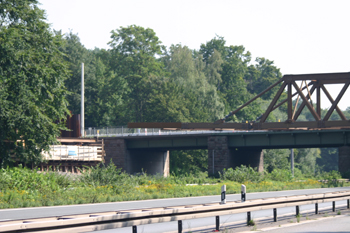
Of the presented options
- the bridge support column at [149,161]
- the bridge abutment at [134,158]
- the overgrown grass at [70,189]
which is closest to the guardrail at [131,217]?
the overgrown grass at [70,189]

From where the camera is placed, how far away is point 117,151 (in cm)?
6259

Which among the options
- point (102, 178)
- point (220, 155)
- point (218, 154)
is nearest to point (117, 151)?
point (218, 154)

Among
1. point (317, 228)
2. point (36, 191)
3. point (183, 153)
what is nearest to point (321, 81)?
point (183, 153)

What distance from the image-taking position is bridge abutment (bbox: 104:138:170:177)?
204 ft

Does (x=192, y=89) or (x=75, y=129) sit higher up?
(x=192, y=89)

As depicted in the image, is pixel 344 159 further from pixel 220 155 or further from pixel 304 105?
pixel 220 155

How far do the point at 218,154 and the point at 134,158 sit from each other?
41.9 feet

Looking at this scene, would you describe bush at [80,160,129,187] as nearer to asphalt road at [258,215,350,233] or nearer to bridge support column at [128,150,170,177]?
asphalt road at [258,215,350,233]

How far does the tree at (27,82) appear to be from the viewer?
105 ft

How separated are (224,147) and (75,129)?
68.4 feet

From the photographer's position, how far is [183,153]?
81062 millimetres

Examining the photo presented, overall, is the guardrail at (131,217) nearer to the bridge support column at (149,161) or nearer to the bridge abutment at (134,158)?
the bridge abutment at (134,158)

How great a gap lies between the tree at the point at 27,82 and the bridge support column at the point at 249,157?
2941cm

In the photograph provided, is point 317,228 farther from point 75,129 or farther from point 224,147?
point 75,129
